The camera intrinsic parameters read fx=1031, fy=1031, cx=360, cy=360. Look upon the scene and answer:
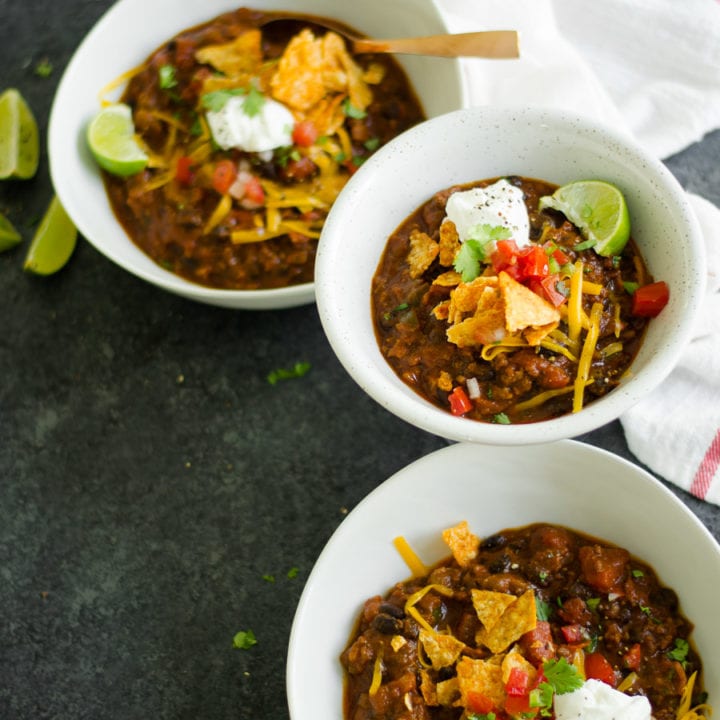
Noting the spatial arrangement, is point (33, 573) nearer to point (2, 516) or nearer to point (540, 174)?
point (2, 516)

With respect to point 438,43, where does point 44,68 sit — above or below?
below

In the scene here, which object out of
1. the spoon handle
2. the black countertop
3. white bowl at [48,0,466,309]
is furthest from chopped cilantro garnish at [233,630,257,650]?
the spoon handle

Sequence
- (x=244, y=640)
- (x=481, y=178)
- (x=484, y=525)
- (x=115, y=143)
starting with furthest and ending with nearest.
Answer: (x=115, y=143), (x=244, y=640), (x=484, y=525), (x=481, y=178)

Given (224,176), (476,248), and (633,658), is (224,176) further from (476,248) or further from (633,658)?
(633,658)

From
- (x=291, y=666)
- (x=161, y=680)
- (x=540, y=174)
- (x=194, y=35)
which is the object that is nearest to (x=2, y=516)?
(x=161, y=680)

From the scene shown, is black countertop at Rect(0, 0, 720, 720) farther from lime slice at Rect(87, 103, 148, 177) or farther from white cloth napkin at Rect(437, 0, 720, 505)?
lime slice at Rect(87, 103, 148, 177)

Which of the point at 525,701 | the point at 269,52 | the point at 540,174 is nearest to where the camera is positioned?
the point at 525,701

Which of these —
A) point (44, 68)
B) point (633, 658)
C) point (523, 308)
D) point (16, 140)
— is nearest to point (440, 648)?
point (633, 658)
